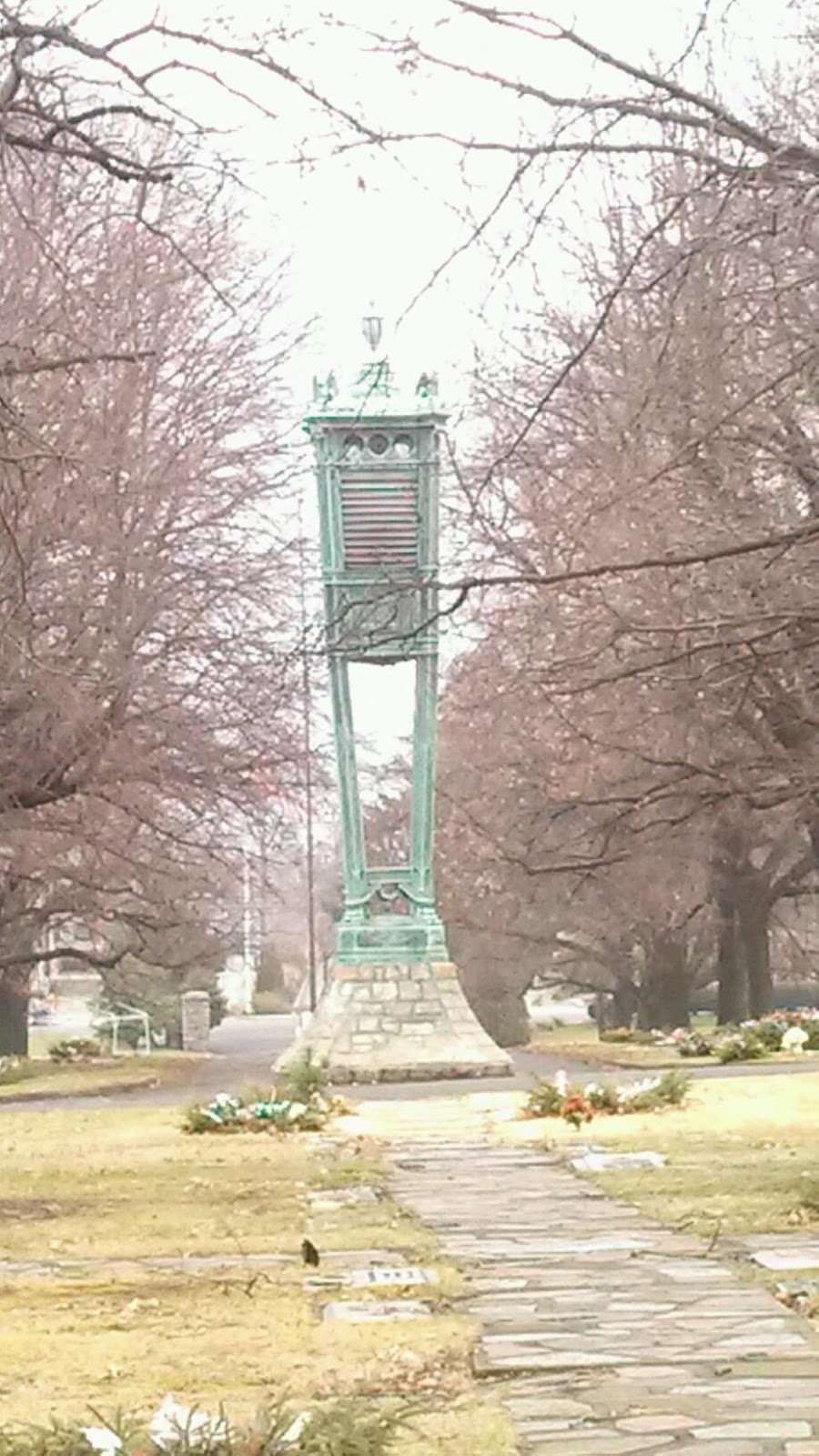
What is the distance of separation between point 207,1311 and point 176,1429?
3.60 m

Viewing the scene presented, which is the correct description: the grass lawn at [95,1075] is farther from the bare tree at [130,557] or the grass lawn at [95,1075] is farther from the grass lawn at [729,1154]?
the grass lawn at [729,1154]

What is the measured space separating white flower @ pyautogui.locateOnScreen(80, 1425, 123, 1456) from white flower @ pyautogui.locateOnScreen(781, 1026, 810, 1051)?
79.1 feet

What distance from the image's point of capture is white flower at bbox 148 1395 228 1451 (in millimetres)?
5660

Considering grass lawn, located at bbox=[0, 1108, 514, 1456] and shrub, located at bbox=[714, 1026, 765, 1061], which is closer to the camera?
grass lawn, located at bbox=[0, 1108, 514, 1456]

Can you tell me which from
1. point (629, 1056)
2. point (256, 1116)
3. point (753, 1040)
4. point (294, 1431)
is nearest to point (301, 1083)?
point (256, 1116)

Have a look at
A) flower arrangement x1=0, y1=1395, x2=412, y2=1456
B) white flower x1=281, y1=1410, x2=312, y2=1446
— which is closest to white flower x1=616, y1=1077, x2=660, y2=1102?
flower arrangement x1=0, y1=1395, x2=412, y2=1456

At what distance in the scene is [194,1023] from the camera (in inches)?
1861

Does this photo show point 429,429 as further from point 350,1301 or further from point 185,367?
point 350,1301

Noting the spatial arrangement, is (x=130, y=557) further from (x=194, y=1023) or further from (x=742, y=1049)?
(x=194, y=1023)

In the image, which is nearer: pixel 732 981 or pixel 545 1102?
pixel 545 1102

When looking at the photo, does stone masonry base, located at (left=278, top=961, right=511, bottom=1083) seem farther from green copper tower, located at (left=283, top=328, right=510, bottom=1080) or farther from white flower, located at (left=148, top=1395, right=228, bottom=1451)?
white flower, located at (left=148, top=1395, right=228, bottom=1451)

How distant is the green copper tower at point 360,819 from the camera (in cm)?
2738

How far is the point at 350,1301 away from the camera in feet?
30.9

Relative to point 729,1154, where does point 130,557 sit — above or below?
above
